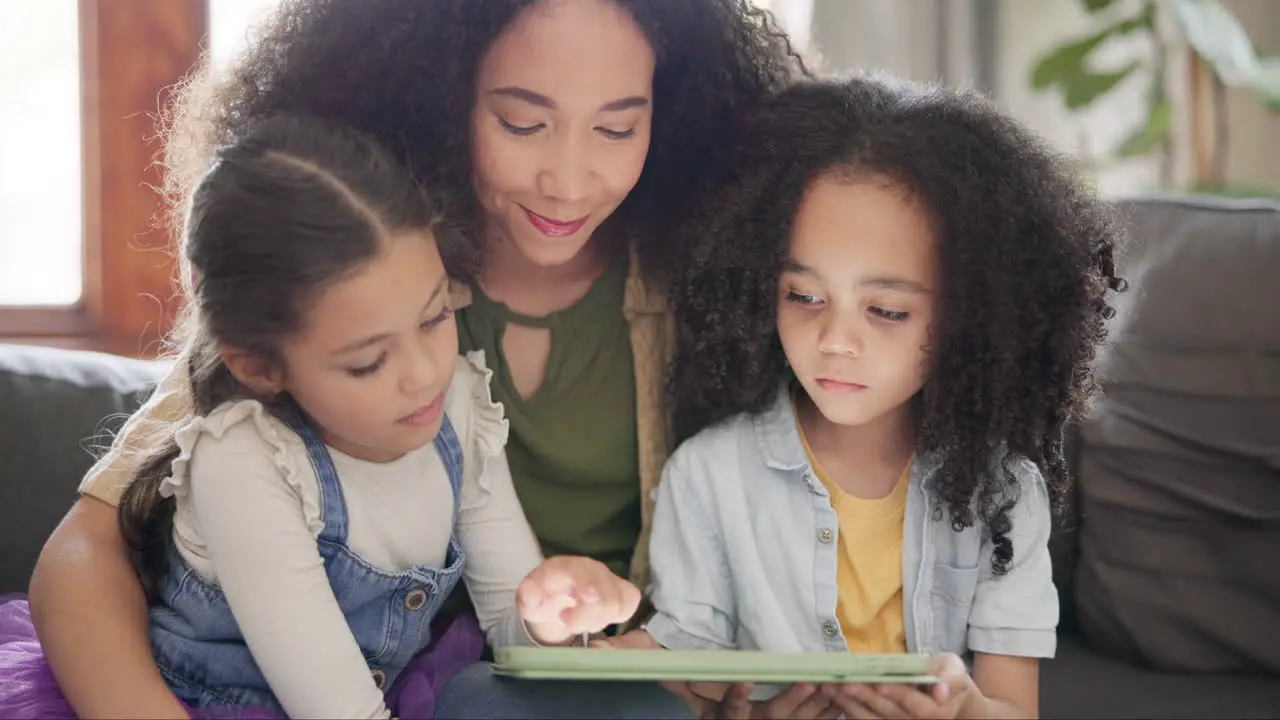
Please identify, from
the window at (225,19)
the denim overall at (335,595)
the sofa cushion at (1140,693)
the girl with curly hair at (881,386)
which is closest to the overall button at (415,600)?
the denim overall at (335,595)

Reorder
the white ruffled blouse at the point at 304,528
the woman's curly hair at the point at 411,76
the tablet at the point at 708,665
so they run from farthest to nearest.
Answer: the woman's curly hair at the point at 411,76 < the white ruffled blouse at the point at 304,528 < the tablet at the point at 708,665

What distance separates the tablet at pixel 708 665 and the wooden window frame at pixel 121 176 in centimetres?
170

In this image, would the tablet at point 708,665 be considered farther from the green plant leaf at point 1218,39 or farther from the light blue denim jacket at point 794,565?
the green plant leaf at point 1218,39

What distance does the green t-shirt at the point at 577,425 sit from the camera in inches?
59.2

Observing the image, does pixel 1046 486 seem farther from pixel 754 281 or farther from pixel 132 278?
pixel 132 278

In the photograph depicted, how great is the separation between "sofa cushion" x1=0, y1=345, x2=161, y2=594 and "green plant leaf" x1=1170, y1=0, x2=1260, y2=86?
206cm

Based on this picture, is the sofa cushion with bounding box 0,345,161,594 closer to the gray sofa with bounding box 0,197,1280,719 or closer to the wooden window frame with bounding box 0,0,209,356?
the gray sofa with bounding box 0,197,1280,719

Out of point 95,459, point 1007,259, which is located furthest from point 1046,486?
point 95,459

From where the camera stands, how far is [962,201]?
1311mm

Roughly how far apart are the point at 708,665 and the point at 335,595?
0.40m

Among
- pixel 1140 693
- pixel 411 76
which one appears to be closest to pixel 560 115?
pixel 411 76

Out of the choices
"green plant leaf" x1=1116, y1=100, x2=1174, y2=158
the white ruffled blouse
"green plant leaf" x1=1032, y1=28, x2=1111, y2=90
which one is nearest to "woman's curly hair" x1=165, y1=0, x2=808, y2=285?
the white ruffled blouse

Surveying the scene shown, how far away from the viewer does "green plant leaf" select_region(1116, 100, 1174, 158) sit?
107 inches

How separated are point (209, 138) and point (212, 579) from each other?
1.59 ft
